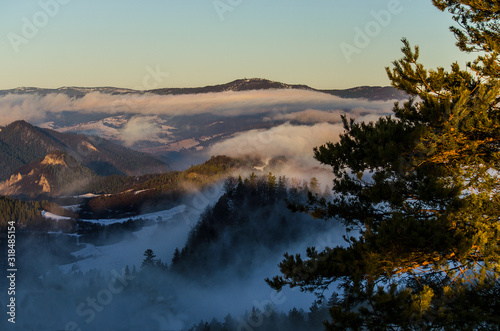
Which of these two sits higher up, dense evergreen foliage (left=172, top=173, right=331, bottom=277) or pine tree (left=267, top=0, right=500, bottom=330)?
pine tree (left=267, top=0, right=500, bottom=330)

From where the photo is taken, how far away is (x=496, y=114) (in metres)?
17.3

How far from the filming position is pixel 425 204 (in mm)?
17406

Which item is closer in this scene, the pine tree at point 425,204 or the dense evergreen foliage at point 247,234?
the pine tree at point 425,204

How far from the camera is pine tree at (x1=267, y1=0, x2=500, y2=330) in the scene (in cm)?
1558

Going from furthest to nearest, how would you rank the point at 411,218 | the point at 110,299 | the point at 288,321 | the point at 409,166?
the point at 110,299
the point at 288,321
the point at 409,166
the point at 411,218

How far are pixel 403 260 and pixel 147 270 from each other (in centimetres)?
13418

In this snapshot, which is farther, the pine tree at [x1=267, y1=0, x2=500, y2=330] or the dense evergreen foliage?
the dense evergreen foliage

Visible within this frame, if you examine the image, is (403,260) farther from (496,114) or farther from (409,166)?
(496,114)

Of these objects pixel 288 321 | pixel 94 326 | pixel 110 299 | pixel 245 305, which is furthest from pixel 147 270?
pixel 288 321

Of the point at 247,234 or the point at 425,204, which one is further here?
the point at 247,234

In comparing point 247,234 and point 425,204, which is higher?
point 425,204

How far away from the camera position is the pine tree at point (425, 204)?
1558 cm

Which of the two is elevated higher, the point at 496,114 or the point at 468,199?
the point at 496,114

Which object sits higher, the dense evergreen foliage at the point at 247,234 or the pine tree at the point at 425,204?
the pine tree at the point at 425,204
